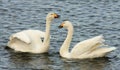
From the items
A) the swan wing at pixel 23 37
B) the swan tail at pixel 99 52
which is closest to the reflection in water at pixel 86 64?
the swan tail at pixel 99 52

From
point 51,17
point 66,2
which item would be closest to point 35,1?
point 66,2

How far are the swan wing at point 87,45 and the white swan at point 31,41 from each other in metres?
1.11

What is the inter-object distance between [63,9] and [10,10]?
2.14 meters

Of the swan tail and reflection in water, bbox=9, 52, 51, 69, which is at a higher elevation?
the swan tail

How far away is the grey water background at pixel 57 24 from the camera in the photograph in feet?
63.7

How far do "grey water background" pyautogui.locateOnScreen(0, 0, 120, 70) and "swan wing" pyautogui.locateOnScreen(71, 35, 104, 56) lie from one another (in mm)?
331

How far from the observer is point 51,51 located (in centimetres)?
2080

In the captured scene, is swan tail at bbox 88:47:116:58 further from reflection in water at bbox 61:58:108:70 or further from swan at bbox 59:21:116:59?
reflection in water at bbox 61:58:108:70

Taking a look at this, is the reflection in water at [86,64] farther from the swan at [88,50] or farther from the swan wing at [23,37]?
the swan wing at [23,37]

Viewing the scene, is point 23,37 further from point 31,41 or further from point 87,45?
point 87,45

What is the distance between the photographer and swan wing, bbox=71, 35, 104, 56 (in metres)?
19.7

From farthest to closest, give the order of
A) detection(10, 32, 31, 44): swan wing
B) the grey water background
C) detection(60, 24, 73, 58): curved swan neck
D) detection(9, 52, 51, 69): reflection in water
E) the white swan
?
the white swan → detection(10, 32, 31, 44): swan wing → detection(60, 24, 73, 58): curved swan neck → the grey water background → detection(9, 52, 51, 69): reflection in water

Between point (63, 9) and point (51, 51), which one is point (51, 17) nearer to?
point (51, 51)

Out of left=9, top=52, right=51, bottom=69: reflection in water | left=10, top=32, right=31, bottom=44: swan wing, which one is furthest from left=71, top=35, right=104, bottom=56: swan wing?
left=10, top=32, right=31, bottom=44: swan wing
